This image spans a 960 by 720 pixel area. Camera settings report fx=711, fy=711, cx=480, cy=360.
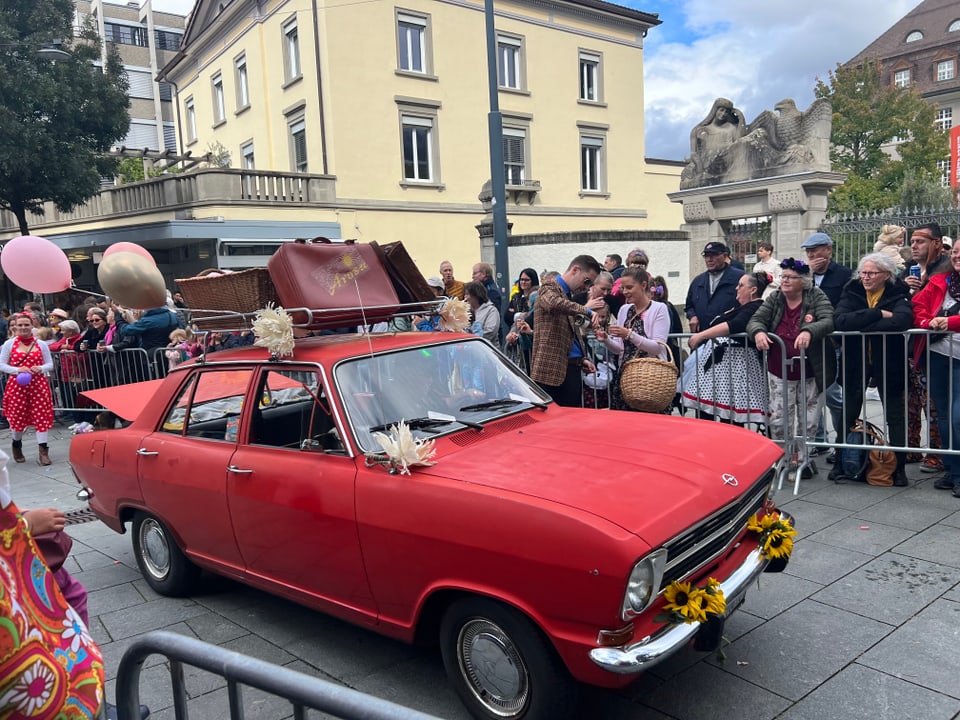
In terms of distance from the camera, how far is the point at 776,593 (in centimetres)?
422

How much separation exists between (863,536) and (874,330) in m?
1.85

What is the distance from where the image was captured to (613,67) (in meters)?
29.0

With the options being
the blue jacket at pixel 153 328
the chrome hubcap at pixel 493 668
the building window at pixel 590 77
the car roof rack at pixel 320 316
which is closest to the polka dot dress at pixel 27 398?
the blue jacket at pixel 153 328

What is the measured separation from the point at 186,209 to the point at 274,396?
57.5ft

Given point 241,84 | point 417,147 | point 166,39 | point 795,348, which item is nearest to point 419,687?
point 795,348

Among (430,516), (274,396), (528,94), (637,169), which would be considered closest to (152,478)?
(274,396)

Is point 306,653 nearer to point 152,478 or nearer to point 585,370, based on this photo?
point 152,478

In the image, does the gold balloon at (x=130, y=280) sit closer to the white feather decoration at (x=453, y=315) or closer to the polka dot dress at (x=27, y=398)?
the white feather decoration at (x=453, y=315)

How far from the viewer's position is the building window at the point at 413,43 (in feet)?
76.1

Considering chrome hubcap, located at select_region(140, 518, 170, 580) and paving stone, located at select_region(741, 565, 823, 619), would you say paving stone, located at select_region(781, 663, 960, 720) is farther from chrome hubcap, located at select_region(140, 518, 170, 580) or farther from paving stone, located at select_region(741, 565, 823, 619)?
chrome hubcap, located at select_region(140, 518, 170, 580)

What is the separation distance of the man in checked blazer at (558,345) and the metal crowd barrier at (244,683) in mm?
4323

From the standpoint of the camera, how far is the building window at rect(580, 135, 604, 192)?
2833 centimetres

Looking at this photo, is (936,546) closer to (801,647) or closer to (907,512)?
(907,512)

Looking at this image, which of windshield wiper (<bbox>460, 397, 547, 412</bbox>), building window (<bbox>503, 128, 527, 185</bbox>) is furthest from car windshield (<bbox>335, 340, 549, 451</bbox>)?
building window (<bbox>503, 128, 527, 185</bbox>)
